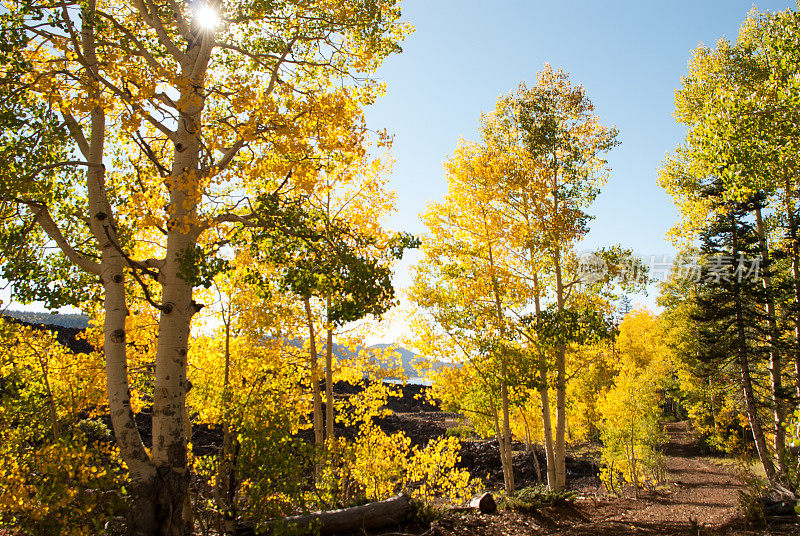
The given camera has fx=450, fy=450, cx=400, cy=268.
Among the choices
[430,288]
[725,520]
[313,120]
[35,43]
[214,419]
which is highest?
[35,43]

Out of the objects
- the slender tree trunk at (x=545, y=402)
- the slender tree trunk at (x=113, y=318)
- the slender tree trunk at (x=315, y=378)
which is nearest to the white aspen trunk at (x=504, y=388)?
the slender tree trunk at (x=545, y=402)

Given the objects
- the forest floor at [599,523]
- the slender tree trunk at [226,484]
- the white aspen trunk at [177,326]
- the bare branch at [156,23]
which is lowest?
the forest floor at [599,523]

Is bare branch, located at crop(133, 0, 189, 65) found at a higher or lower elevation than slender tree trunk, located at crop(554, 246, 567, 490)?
higher

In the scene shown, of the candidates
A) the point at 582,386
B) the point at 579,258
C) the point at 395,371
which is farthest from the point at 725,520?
the point at 582,386

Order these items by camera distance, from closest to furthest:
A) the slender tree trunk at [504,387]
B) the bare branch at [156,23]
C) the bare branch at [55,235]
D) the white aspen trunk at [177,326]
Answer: the white aspen trunk at [177,326] → the bare branch at [55,235] → the bare branch at [156,23] → the slender tree trunk at [504,387]

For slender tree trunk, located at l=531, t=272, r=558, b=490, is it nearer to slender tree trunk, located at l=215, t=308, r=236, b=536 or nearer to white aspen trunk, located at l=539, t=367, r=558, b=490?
white aspen trunk, located at l=539, t=367, r=558, b=490

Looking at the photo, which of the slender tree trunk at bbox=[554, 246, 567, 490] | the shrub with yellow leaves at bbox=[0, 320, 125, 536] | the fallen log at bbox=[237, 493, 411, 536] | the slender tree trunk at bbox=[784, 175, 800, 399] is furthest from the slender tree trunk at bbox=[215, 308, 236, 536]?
the slender tree trunk at bbox=[784, 175, 800, 399]

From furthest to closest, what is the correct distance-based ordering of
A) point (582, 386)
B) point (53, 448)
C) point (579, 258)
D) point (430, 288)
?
point (582, 386), point (430, 288), point (579, 258), point (53, 448)

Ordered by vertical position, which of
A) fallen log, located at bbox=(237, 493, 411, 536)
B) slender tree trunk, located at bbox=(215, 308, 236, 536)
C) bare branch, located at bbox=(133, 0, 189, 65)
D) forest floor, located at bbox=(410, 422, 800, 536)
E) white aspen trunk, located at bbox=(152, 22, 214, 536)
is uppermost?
bare branch, located at bbox=(133, 0, 189, 65)

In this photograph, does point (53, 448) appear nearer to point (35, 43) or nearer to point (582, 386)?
point (35, 43)

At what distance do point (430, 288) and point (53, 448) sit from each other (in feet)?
25.5

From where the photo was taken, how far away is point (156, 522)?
4.99 meters

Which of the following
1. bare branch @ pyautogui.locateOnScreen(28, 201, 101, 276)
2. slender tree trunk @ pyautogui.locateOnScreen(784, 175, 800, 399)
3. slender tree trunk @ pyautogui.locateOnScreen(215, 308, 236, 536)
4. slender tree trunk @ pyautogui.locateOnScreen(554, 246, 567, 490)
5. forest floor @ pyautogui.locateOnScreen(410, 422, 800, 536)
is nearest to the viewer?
bare branch @ pyautogui.locateOnScreen(28, 201, 101, 276)

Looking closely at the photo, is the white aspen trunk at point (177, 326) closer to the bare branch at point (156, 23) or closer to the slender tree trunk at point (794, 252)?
the bare branch at point (156, 23)
